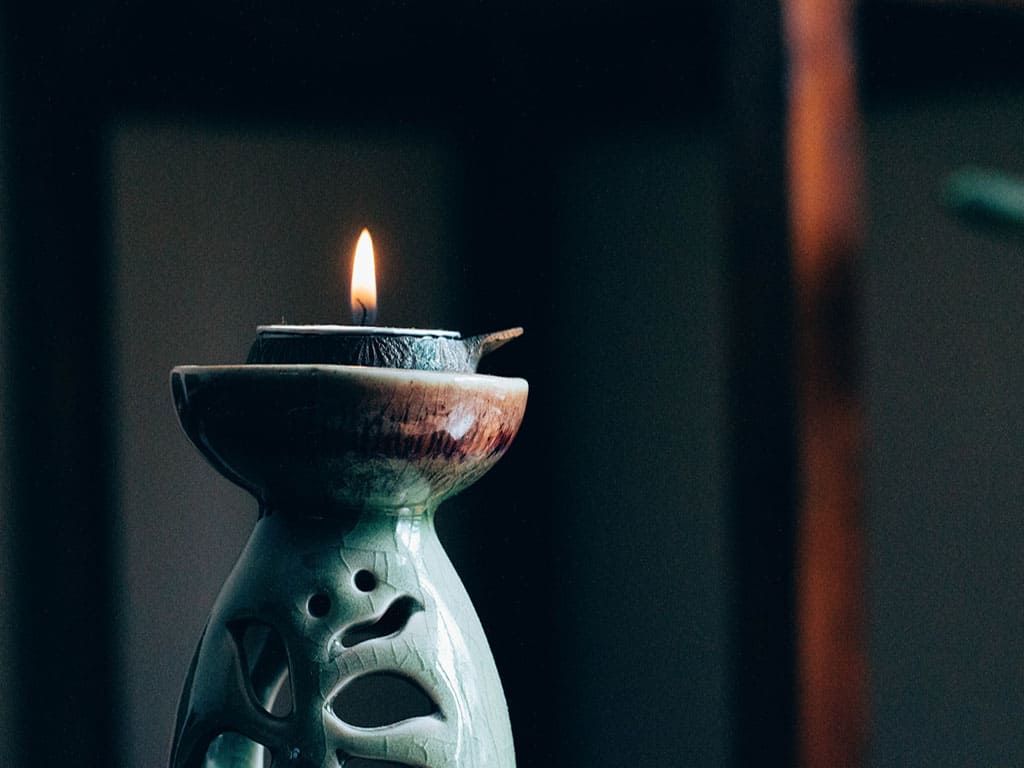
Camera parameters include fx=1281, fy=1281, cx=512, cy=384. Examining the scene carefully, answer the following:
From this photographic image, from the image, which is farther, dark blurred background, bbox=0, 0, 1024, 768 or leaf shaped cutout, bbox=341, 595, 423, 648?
dark blurred background, bbox=0, 0, 1024, 768

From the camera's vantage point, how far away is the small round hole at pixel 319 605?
0.31m

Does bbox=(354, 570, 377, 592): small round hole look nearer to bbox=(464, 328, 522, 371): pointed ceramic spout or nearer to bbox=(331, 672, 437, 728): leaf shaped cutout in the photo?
bbox=(464, 328, 522, 371): pointed ceramic spout

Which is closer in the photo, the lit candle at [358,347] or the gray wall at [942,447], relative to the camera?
the lit candle at [358,347]

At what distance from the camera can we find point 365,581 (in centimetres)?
32

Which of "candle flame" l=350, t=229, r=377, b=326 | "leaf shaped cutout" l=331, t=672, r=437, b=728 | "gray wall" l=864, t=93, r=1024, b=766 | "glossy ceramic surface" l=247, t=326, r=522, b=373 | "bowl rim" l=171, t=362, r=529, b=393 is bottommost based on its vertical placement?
"leaf shaped cutout" l=331, t=672, r=437, b=728

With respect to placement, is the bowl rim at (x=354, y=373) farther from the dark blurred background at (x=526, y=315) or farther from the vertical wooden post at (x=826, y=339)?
the dark blurred background at (x=526, y=315)

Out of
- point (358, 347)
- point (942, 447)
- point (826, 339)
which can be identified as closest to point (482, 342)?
point (358, 347)

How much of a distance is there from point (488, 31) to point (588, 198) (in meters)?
0.31

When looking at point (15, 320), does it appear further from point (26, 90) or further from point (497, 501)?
point (497, 501)

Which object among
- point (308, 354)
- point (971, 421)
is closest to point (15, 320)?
point (971, 421)

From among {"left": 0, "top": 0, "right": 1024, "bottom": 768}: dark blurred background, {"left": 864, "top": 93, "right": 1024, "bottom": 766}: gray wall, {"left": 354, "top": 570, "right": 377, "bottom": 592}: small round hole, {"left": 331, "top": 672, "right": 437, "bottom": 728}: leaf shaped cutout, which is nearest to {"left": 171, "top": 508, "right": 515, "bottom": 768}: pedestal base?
{"left": 354, "top": 570, "right": 377, "bottom": 592}: small round hole

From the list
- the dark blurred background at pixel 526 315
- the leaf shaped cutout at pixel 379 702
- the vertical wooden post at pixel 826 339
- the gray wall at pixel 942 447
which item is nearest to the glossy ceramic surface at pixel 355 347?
the vertical wooden post at pixel 826 339

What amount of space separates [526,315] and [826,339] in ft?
3.49

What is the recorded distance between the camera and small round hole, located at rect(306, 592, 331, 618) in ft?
1.02
